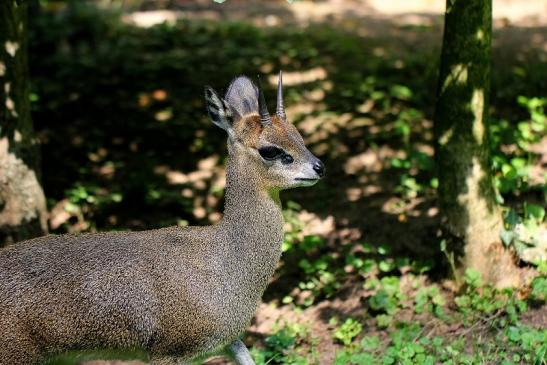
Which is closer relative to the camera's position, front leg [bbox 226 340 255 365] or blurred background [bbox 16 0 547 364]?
front leg [bbox 226 340 255 365]

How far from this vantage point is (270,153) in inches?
167

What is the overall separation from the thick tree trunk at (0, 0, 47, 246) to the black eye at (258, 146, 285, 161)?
7.78 ft

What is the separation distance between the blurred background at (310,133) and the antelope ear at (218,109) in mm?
1611

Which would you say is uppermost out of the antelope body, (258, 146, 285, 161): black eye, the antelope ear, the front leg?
the antelope ear

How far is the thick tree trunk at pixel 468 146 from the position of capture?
5.44 metres

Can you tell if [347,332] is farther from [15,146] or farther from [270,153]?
[15,146]

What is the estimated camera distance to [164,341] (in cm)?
416

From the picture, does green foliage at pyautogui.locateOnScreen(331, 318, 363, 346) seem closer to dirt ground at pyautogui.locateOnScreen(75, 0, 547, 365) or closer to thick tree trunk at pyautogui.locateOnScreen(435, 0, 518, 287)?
dirt ground at pyautogui.locateOnScreen(75, 0, 547, 365)

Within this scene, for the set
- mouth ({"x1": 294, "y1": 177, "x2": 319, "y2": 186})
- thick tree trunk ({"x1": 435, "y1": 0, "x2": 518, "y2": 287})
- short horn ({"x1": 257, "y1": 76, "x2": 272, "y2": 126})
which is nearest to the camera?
mouth ({"x1": 294, "y1": 177, "x2": 319, "y2": 186})

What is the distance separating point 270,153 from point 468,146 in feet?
6.08

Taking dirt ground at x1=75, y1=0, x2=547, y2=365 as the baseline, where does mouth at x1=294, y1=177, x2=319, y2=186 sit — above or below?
above

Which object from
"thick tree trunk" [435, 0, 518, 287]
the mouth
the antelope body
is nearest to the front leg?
the antelope body

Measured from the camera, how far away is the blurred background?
596cm

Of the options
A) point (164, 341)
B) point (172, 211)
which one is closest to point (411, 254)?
point (172, 211)
